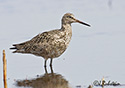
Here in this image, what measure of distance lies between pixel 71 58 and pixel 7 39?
8.80 feet

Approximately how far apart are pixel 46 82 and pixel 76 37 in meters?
3.99

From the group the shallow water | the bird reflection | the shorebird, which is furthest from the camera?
the shorebird

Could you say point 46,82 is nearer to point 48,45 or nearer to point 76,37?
point 48,45

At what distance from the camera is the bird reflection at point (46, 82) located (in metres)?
10.3

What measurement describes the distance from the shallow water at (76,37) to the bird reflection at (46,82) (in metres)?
0.12

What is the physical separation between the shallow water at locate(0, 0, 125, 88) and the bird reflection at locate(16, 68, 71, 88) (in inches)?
4.8

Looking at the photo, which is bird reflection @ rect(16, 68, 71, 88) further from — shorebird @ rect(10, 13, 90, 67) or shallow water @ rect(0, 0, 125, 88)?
shorebird @ rect(10, 13, 90, 67)

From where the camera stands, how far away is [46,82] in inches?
417

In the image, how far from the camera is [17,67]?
11.9 m

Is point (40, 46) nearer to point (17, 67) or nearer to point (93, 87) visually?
point (17, 67)

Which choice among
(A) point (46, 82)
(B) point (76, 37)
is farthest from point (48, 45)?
(B) point (76, 37)

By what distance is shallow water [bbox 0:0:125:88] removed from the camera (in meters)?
11.2

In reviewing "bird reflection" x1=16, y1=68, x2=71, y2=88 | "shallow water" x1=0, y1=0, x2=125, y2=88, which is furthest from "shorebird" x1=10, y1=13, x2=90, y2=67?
"bird reflection" x1=16, y1=68, x2=71, y2=88

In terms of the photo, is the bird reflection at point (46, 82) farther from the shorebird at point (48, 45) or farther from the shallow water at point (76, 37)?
the shorebird at point (48, 45)
